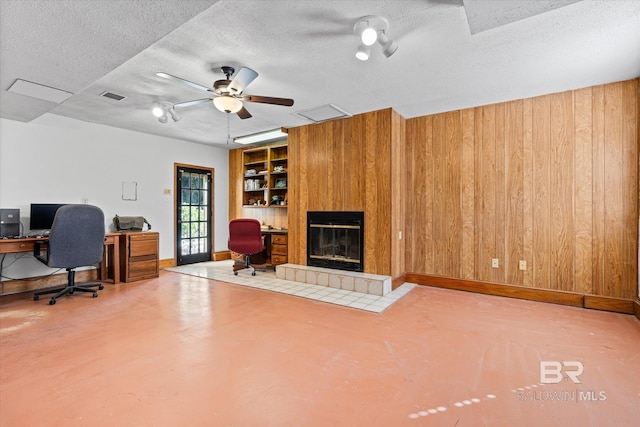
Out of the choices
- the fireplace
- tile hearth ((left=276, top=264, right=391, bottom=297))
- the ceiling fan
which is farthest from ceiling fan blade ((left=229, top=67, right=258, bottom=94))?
tile hearth ((left=276, top=264, right=391, bottom=297))

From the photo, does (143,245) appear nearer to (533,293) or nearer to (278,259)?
(278,259)

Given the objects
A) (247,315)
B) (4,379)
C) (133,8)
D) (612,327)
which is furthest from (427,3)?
(4,379)

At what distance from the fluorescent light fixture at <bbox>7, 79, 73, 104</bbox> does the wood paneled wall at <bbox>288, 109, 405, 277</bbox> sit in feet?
10.2

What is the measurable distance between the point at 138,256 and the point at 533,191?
590cm

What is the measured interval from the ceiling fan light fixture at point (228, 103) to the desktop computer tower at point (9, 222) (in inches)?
130

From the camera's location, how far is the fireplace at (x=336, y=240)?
457 cm

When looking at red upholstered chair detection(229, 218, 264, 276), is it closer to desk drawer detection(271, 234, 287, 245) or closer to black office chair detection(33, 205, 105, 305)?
desk drawer detection(271, 234, 287, 245)

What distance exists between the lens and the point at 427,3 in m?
2.10

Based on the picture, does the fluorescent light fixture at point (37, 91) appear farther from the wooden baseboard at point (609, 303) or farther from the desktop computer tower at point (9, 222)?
the wooden baseboard at point (609, 303)

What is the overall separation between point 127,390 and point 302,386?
1.09m

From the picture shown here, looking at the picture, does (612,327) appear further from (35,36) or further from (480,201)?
(35,36)

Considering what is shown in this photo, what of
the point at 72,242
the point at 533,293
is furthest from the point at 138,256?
the point at 533,293

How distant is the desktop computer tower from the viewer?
392cm

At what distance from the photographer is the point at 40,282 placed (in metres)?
4.43
